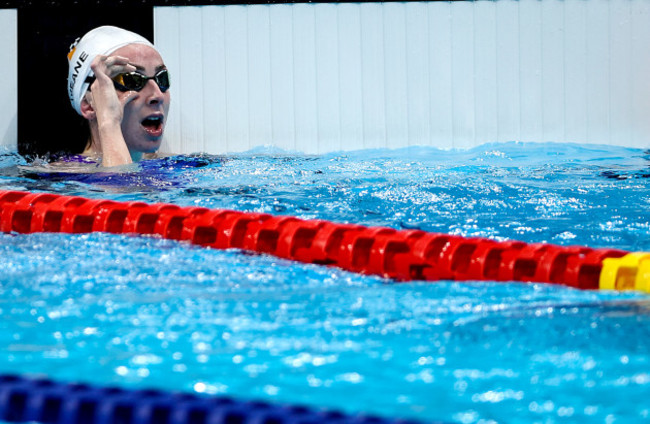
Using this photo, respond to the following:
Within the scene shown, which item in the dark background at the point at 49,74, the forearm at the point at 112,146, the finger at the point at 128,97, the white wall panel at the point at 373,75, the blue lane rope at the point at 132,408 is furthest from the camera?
the white wall panel at the point at 373,75

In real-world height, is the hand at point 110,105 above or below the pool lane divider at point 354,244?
above

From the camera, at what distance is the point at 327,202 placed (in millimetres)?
3129

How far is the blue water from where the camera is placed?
3.99ft

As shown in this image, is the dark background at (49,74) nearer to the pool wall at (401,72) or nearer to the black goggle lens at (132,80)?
the pool wall at (401,72)

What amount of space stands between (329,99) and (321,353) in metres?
4.00

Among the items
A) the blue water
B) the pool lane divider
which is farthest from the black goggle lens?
the blue water

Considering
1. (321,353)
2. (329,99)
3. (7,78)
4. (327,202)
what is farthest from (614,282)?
(7,78)

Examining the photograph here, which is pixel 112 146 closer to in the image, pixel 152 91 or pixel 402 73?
pixel 152 91

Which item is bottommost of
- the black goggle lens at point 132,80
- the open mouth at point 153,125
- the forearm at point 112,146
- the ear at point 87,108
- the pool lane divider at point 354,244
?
the pool lane divider at point 354,244

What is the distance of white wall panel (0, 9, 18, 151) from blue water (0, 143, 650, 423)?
281 centimetres

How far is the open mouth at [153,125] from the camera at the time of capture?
434 centimetres

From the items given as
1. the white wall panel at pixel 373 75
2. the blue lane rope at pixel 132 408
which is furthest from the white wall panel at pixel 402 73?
the blue lane rope at pixel 132 408

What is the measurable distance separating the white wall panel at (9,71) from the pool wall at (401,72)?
2.98 ft

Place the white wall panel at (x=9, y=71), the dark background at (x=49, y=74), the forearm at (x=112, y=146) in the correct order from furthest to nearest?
the white wall panel at (x=9, y=71)
the dark background at (x=49, y=74)
the forearm at (x=112, y=146)
